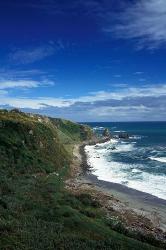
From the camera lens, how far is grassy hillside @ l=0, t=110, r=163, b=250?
30984 millimetres

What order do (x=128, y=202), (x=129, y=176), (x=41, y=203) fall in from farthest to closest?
(x=129, y=176), (x=128, y=202), (x=41, y=203)

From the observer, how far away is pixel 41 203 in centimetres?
4488

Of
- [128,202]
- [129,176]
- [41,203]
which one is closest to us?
[41,203]

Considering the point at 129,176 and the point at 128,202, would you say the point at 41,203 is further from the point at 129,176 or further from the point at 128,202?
the point at 129,176

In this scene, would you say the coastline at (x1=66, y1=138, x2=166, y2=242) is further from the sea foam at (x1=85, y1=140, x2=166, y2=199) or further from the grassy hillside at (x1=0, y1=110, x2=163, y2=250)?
the grassy hillside at (x1=0, y1=110, x2=163, y2=250)

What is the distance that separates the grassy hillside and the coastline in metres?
2.75

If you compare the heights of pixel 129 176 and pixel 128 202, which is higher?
pixel 129 176

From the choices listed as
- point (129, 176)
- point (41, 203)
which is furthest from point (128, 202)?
point (129, 176)

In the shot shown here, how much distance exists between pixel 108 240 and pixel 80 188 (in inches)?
1130

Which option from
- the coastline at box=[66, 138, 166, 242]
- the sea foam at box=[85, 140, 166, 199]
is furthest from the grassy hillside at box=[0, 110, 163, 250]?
the sea foam at box=[85, 140, 166, 199]

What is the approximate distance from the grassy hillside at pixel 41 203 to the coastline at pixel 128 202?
9.04 feet

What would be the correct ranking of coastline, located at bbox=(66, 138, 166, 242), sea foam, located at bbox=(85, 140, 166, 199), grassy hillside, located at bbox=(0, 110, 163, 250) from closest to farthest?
1. grassy hillside, located at bbox=(0, 110, 163, 250)
2. coastline, located at bbox=(66, 138, 166, 242)
3. sea foam, located at bbox=(85, 140, 166, 199)

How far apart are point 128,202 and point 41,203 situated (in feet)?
54.8

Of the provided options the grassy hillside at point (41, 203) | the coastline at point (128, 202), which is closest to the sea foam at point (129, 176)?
the coastline at point (128, 202)
